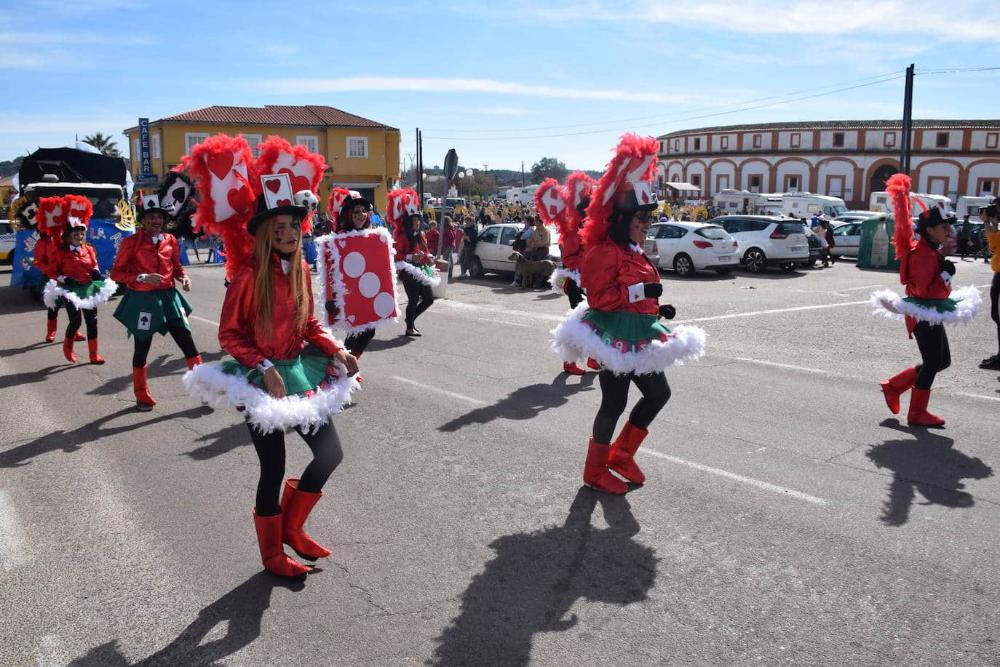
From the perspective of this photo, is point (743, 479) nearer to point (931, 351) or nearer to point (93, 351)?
point (931, 351)

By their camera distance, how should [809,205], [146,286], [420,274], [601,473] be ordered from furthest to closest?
[809,205]
[420,274]
[146,286]
[601,473]

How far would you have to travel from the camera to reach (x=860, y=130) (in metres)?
70.2

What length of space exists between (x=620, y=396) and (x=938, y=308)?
10.9 ft

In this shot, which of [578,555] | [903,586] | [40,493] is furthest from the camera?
[40,493]

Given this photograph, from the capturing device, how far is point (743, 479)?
5.49 m

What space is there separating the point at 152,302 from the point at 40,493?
8.65 feet

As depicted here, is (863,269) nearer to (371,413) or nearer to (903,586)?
(371,413)

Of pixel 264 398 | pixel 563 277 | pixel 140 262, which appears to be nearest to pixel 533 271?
pixel 563 277

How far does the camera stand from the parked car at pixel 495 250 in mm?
20641

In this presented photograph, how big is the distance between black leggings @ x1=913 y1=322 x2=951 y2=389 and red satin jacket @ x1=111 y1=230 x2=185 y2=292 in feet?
22.6

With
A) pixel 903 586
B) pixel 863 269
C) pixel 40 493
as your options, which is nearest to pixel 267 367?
pixel 40 493

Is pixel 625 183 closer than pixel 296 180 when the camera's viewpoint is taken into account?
No

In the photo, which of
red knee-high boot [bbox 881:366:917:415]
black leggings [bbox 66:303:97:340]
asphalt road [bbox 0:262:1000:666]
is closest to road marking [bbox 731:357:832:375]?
asphalt road [bbox 0:262:1000:666]

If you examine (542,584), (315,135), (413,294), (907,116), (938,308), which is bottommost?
(542,584)
